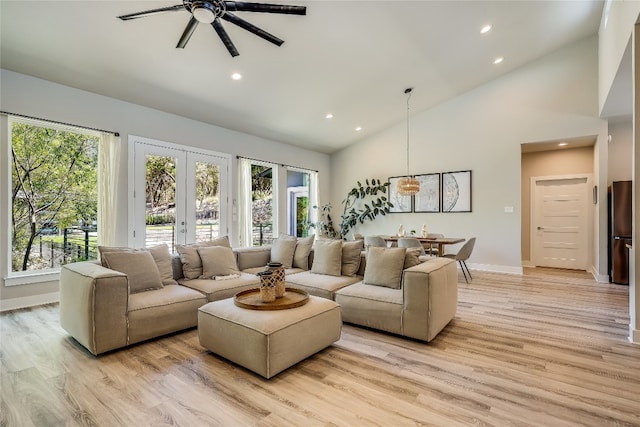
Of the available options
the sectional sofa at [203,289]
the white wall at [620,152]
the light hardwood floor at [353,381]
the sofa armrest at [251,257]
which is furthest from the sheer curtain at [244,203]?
the white wall at [620,152]

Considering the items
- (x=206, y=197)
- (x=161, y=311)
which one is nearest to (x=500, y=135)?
(x=206, y=197)

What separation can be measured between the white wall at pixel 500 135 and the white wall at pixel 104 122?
12.2 feet

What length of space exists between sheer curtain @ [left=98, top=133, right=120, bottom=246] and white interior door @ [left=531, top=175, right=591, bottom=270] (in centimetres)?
818

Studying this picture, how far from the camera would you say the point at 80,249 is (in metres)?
4.46

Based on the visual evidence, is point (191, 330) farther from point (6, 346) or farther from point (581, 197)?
point (581, 197)

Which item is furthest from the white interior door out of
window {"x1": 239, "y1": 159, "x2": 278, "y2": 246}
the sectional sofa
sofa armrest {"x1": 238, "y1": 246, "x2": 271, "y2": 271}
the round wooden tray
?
the round wooden tray

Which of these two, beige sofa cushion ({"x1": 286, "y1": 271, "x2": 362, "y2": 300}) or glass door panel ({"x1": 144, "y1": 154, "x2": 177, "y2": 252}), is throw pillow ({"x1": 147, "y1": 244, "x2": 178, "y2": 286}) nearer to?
beige sofa cushion ({"x1": 286, "y1": 271, "x2": 362, "y2": 300})

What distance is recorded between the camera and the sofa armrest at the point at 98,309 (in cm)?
256

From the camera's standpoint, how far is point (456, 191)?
6.85 meters

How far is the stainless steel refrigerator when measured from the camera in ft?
16.6

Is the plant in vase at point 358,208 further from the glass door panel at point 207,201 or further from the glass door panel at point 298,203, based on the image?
the glass door panel at point 207,201

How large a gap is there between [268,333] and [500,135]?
248 inches

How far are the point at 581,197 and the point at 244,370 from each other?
7.53 m

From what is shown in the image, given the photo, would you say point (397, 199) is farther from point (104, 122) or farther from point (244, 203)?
point (104, 122)
